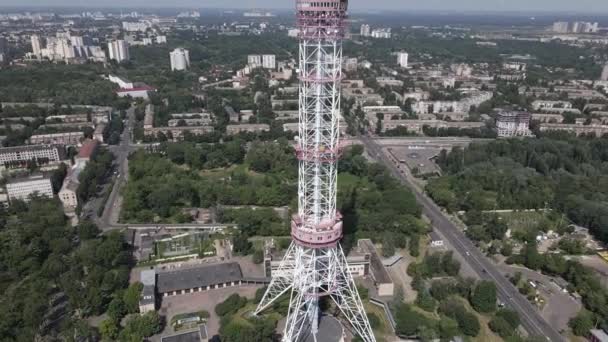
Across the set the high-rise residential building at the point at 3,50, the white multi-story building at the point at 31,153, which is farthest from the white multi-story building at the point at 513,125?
the high-rise residential building at the point at 3,50

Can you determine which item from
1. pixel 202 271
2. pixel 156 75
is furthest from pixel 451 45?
pixel 202 271

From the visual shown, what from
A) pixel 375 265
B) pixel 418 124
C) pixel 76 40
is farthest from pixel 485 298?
pixel 76 40

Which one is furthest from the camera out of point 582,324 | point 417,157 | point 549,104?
point 549,104

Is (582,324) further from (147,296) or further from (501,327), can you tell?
(147,296)

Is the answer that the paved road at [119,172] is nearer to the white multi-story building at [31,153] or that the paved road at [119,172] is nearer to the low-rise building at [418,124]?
the white multi-story building at [31,153]

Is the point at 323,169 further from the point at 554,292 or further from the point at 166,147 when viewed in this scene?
the point at 166,147

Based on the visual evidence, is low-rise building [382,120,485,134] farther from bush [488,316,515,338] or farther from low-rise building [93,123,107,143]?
bush [488,316,515,338]

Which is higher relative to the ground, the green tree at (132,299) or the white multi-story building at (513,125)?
the white multi-story building at (513,125)
